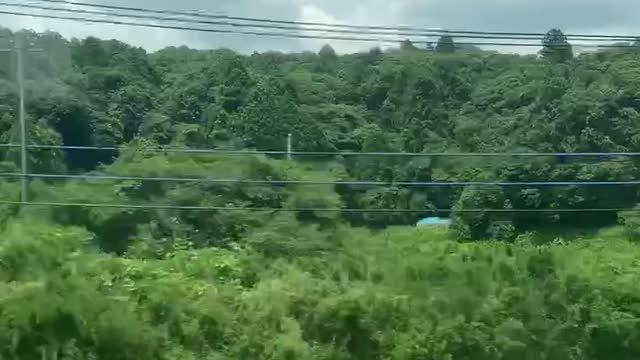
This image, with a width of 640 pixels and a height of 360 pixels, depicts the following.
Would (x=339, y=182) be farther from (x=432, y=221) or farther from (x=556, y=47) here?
(x=556, y=47)

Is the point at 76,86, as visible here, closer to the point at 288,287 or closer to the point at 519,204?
the point at 288,287

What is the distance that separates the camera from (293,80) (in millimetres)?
18219

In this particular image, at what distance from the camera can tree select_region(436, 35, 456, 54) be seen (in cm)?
1602

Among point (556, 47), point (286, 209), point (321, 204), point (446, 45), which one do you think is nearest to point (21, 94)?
point (286, 209)

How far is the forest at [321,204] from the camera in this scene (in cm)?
1443

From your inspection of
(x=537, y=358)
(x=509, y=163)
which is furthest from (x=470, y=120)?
(x=537, y=358)

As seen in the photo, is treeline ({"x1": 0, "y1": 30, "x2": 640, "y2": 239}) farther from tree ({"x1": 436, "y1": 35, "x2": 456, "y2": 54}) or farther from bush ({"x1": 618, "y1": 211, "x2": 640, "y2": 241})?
bush ({"x1": 618, "y1": 211, "x2": 640, "y2": 241})

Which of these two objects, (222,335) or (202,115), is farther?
(202,115)

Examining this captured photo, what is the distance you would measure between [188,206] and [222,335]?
3111 millimetres

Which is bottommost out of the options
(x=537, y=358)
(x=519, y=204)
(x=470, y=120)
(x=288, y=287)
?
(x=537, y=358)

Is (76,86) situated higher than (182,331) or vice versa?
(76,86)

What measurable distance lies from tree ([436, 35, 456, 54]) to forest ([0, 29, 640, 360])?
0.16 feet

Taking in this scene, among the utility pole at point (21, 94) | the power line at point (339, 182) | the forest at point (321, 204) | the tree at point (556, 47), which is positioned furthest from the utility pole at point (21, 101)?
the tree at point (556, 47)

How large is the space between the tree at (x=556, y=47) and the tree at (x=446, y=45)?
1.46 meters
